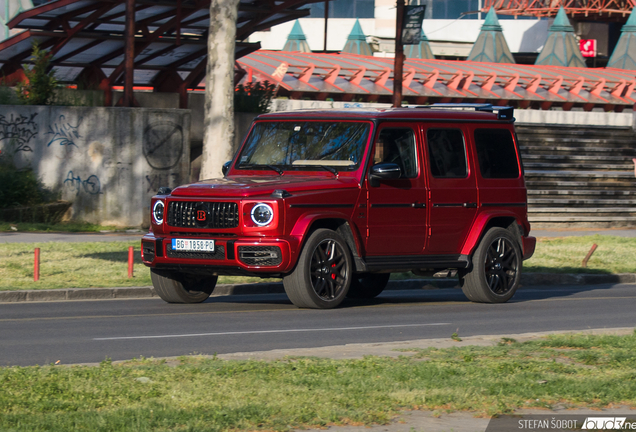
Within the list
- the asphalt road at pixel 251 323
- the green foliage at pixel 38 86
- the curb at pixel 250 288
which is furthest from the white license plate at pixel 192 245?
the green foliage at pixel 38 86

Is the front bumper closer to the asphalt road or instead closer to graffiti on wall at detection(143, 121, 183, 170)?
the asphalt road

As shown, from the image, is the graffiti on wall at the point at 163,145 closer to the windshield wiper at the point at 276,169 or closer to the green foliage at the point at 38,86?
the green foliage at the point at 38,86

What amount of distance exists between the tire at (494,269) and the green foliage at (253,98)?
14.5 metres

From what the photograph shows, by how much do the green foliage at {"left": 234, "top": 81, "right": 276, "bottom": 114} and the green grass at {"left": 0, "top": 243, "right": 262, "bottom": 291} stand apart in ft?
30.7

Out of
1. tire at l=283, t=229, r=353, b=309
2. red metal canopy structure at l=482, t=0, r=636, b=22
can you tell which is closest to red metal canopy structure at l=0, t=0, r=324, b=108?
tire at l=283, t=229, r=353, b=309

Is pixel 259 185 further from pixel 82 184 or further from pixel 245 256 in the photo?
pixel 82 184

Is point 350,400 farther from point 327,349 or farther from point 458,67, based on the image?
point 458,67

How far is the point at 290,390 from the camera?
244 inches

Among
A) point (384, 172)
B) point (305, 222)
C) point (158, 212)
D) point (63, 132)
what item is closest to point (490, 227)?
point (384, 172)

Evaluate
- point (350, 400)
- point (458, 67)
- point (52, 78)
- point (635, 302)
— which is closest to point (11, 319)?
point (350, 400)

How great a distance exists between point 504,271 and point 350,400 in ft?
24.1

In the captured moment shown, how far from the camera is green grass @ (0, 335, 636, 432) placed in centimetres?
545

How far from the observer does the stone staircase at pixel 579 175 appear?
2922 cm

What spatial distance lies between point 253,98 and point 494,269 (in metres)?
15.2
